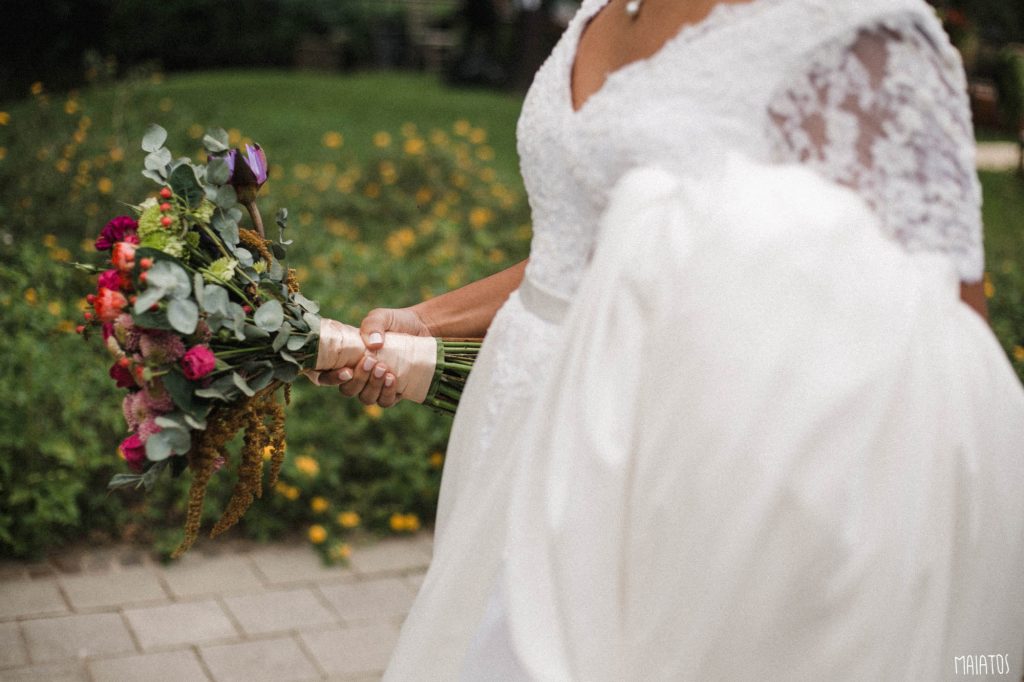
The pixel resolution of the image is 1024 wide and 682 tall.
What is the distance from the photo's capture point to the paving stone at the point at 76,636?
10.0 ft

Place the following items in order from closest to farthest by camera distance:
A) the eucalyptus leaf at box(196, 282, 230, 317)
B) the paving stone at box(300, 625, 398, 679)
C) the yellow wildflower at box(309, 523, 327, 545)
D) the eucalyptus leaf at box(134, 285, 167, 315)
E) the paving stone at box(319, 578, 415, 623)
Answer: the eucalyptus leaf at box(134, 285, 167, 315)
the eucalyptus leaf at box(196, 282, 230, 317)
the paving stone at box(300, 625, 398, 679)
the paving stone at box(319, 578, 415, 623)
the yellow wildflower at box(309, 523, 327, 545)

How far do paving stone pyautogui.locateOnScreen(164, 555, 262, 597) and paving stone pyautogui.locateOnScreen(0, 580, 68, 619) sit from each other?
331mm

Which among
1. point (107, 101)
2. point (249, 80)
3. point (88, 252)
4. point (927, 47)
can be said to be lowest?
point (249, 80)

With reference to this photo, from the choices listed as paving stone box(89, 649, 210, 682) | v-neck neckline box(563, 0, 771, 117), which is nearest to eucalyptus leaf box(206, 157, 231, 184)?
v-neck neckline box(563, 0, 771, 117)

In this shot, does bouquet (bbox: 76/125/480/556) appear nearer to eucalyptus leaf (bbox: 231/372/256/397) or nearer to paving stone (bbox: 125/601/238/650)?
eucalyptus leaf (bbox: 231/372/256/397)

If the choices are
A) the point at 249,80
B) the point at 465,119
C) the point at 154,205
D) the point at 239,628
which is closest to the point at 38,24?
the point at 249,80

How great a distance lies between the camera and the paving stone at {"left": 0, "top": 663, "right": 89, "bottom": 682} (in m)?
2.92

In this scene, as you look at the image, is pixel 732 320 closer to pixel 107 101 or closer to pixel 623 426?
pixel 623 426

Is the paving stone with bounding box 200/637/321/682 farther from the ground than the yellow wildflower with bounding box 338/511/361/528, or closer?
farther from the ground

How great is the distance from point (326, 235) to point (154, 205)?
4431 millimetres

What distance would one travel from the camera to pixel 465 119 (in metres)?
12.2

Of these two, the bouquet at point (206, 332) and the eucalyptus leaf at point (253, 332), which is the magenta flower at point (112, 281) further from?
the eucalyptus leaf at point (253, 332)

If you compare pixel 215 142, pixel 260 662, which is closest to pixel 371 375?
pixel 215 142

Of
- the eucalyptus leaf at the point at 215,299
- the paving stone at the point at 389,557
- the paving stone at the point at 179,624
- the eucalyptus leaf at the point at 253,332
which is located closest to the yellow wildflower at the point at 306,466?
the paving stone at the point at 389,557
